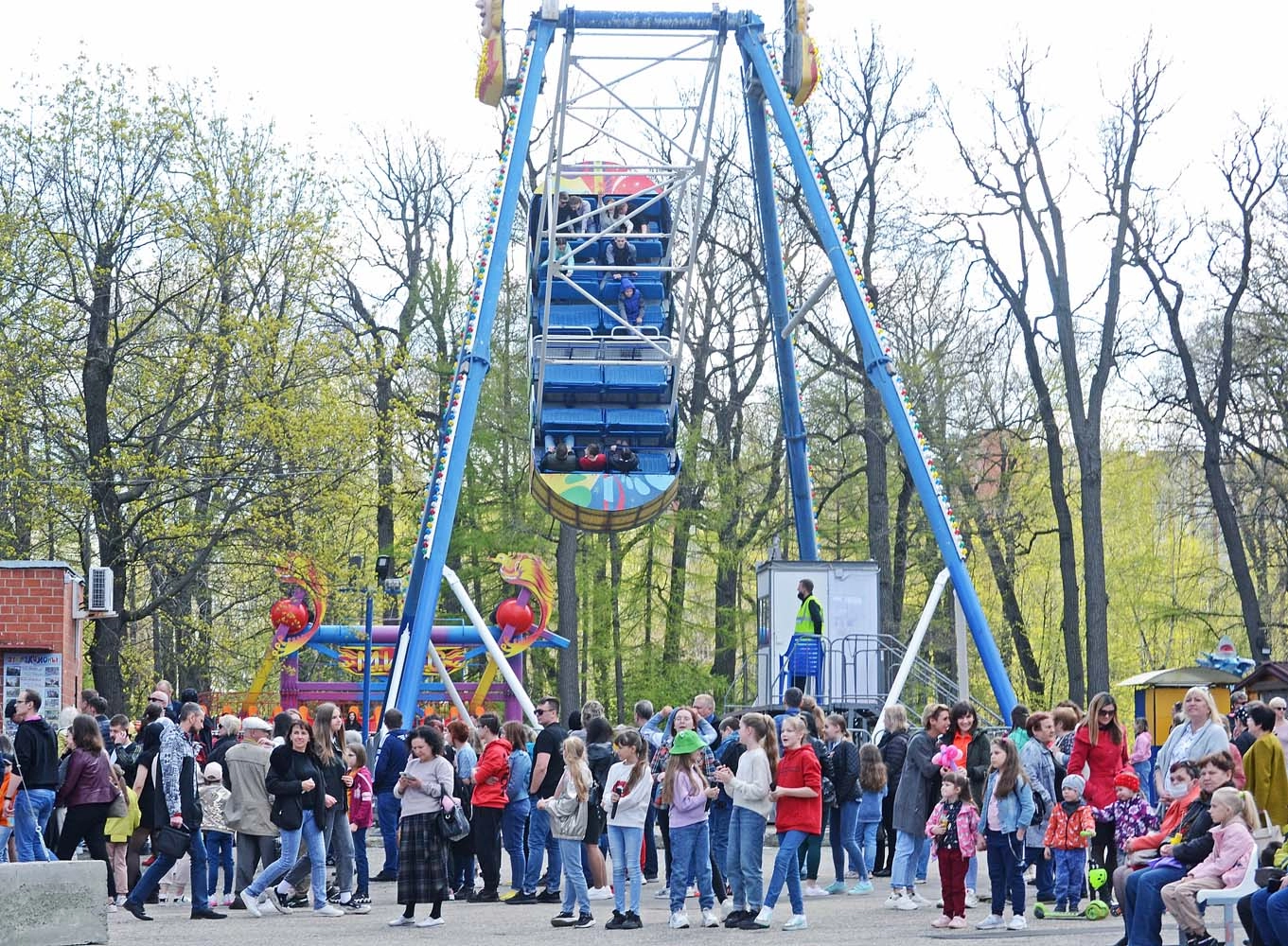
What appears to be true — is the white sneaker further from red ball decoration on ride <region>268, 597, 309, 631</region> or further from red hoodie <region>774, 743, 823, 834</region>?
red ball decoration on ride <region>268, 597, 309, 631</region>

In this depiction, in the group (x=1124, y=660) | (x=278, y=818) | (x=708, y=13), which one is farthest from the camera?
(x=1124, y=660)

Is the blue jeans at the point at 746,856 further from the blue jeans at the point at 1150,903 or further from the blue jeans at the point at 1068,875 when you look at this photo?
the blue jeans at the point at 1150,903

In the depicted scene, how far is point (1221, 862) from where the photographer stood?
11.1m

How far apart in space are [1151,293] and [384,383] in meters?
16.6

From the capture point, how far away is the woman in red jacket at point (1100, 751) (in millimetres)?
14312

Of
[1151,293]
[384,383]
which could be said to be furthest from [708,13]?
[384,383]

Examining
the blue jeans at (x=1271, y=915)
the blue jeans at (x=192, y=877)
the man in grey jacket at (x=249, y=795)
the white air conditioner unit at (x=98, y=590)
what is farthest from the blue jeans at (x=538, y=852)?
the white air conditioner unit at (x=98, y=590)

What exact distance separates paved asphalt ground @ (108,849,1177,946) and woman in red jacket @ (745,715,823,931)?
0.36 metres

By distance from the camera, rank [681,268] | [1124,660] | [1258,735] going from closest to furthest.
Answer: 1. [1258,735]
2. [681,268]
3. [1124,660]

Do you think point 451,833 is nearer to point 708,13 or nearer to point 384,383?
point 708,13

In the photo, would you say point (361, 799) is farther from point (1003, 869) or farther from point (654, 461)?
point (654, 461)

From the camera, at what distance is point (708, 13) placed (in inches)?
941

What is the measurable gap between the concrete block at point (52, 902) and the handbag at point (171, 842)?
115 inches

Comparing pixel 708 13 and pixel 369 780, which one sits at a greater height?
pixel 708 13
